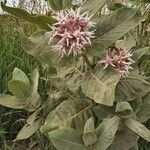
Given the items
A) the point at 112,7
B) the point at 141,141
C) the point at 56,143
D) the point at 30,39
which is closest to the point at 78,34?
the point at 30,39

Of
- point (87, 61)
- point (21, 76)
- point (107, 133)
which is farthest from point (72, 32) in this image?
point (21, 76)

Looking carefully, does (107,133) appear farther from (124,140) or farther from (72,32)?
(72,32)

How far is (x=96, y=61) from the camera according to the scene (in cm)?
212

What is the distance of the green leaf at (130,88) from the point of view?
213 cm

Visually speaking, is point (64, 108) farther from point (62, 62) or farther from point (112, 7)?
point (112, 7)

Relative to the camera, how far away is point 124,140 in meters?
2.26

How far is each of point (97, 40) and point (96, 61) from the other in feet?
0.53

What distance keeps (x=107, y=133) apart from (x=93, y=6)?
52 centimetres

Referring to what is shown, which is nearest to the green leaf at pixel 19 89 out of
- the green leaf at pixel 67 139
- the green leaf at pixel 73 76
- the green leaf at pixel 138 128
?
the green leaf at pixel 73 76

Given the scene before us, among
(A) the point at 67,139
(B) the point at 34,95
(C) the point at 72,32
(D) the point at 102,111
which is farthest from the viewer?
(B) the point at 34,95

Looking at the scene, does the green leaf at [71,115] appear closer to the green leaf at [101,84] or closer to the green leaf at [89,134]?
the green leaf at [89,134]

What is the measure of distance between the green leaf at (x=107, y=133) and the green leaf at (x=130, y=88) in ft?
0.33

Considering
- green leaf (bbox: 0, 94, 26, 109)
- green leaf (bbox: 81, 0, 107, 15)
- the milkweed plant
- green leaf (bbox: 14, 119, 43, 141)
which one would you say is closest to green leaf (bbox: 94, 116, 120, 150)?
the milkweed plant

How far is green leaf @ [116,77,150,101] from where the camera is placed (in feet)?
7.00
